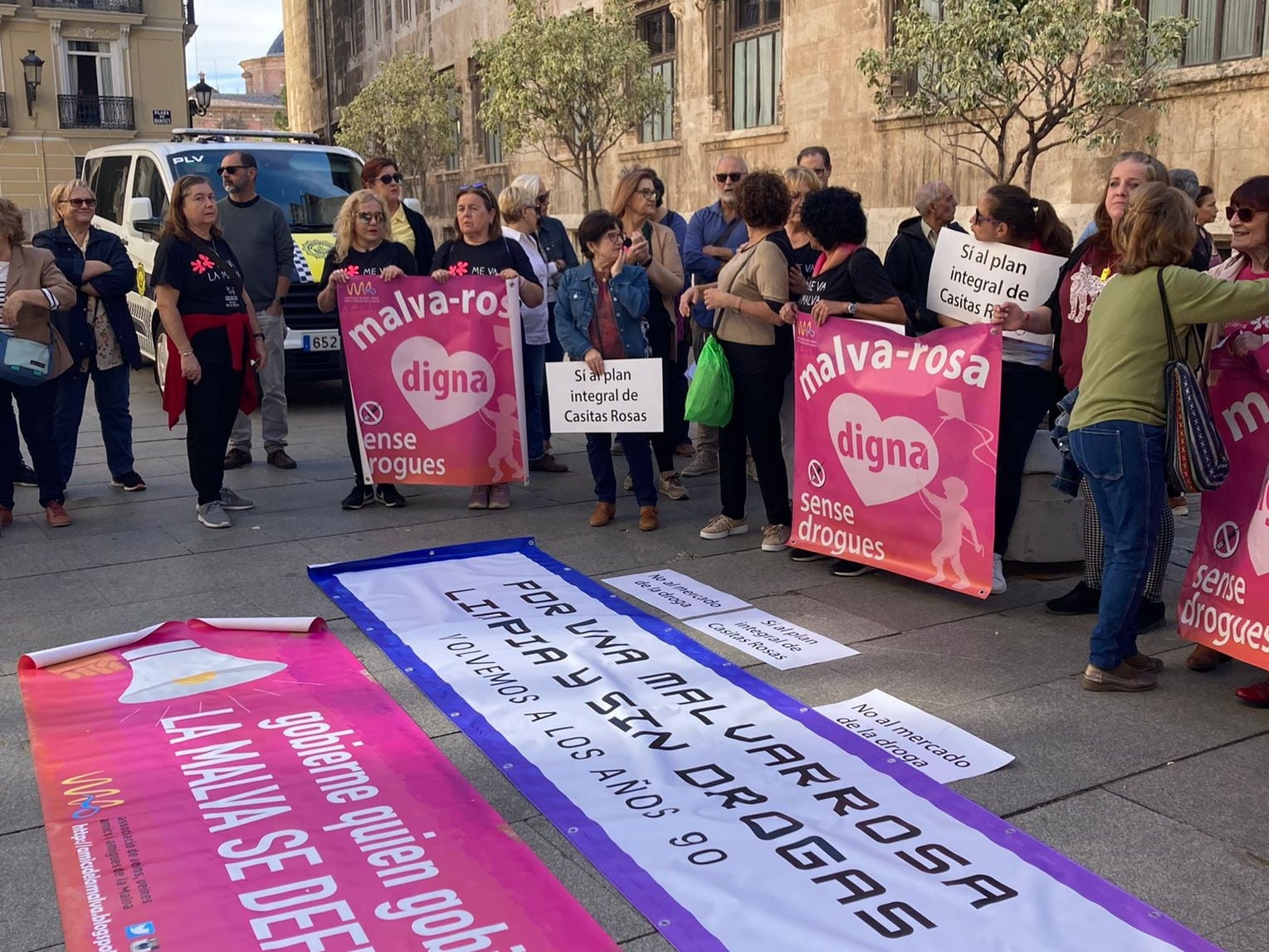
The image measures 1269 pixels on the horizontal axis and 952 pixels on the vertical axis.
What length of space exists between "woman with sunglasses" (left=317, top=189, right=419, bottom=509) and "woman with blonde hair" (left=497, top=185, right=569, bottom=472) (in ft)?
2.52

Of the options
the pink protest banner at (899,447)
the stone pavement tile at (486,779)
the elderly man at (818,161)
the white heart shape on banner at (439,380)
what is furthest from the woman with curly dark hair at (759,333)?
the stone pavement tile at (486,779)

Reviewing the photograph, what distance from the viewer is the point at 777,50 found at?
20922 mm

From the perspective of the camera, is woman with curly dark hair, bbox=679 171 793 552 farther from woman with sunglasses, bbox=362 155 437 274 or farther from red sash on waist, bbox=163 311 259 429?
woman with sunglasses, bbox=362 155 437 274

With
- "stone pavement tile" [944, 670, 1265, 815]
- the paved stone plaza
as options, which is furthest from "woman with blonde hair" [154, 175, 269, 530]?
"stone pavement tile" [944, 670, 1265, 815]

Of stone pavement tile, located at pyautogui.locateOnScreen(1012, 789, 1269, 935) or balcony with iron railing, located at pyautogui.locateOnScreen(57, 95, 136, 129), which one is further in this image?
balcony with iron railing, located at pyautogui.locateOnScreen(57, 95, 136, 129)

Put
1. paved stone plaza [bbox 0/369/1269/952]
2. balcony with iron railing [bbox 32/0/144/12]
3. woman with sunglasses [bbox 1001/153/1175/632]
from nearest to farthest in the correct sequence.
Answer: paved stone plaza [bbox 0/369/1269/952]
woman with sunglasses [bbox 1001/153/1175/632]
balcony with iron railing [bbox 32/0/144/12]

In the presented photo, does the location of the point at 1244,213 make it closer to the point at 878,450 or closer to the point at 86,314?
the point at 878,450

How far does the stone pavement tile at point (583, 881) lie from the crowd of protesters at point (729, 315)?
224 cm

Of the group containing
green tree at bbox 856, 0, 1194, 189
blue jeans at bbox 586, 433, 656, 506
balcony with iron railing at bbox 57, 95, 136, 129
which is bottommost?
blue jeans at bbox 586, 433, 656, 506

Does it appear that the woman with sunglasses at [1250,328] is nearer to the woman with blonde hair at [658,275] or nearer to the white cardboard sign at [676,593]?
the white cardboard sign at [676,593]

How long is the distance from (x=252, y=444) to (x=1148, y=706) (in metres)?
7.42

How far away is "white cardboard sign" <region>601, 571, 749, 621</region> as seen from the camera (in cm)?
578

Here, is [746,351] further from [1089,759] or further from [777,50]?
[777,50]

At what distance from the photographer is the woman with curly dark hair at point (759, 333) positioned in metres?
6.42
